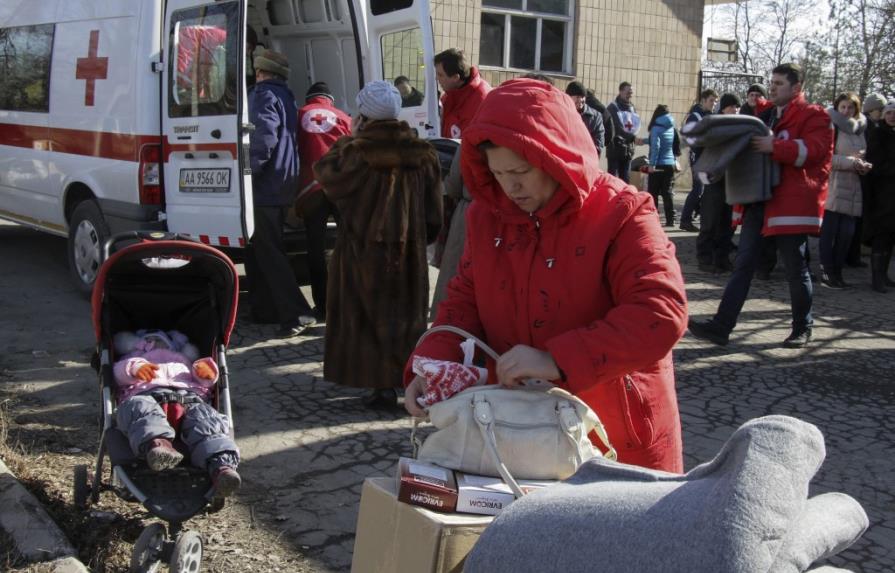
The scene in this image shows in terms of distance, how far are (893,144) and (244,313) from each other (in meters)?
6.90

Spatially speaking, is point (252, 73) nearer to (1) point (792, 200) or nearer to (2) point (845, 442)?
(1) point (792, 200)

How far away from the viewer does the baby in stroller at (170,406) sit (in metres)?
3.51

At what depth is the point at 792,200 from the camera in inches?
265

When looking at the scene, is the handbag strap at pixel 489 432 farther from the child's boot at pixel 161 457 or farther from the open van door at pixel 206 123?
the open van door at pixel 206 123

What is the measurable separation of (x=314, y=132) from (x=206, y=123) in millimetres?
815

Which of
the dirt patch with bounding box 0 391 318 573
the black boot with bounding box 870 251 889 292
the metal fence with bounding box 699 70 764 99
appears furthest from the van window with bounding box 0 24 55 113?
the metal fence with bounding box 699 70 764 99

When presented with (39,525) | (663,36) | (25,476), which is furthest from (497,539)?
(663,36)

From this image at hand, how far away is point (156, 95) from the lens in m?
6.88

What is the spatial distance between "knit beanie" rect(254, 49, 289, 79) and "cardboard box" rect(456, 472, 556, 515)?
5.43 meters

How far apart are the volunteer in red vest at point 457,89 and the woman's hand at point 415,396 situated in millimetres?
4900

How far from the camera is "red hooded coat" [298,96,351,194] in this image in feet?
22.8

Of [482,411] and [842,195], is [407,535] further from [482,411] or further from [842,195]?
[842,195]

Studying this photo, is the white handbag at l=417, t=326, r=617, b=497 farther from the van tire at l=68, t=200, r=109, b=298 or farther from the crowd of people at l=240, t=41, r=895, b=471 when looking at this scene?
the van tire at l=68, t=200, r=109, b=298

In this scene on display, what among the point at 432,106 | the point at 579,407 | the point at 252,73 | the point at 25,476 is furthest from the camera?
the point at 252,73
